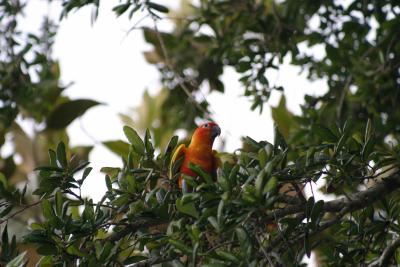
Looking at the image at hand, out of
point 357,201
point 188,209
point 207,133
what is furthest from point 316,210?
point 207,133

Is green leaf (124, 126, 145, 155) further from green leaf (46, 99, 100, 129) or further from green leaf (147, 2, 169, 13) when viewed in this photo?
green leaf (46, 99, 100, 129)

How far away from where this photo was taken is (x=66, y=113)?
474cm

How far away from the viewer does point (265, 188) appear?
5.42 feet

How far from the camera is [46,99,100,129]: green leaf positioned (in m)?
4.71

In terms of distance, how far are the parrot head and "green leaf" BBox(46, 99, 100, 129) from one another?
5.04 feet

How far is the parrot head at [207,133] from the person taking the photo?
11.0ft

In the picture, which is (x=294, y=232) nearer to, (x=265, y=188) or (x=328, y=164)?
(x=328, y=164)

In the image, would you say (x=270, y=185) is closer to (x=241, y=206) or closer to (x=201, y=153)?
(x=241, y=206)

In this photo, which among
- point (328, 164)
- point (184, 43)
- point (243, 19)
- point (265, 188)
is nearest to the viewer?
point (265, 188)

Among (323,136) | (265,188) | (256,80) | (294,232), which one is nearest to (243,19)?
(256,80)

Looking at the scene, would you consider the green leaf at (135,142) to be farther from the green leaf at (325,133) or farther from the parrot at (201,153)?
the parrot at (201,153)

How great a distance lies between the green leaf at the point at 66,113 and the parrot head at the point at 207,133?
5.04 feet

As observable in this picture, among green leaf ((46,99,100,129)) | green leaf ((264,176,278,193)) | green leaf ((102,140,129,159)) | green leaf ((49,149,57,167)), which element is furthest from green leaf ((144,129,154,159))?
green leaf ((46,99,100,129))

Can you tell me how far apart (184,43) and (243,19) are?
644 mm
